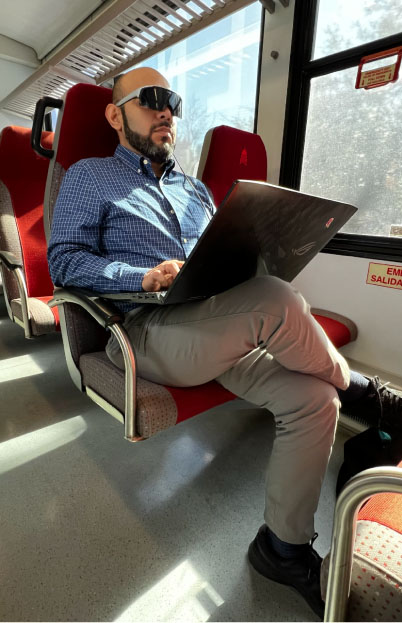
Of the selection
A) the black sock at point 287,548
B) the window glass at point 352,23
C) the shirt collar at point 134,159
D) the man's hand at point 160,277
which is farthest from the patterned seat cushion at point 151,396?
the window glass at point 352,23

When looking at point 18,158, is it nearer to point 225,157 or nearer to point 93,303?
point 225,157

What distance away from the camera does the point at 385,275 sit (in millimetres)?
1832

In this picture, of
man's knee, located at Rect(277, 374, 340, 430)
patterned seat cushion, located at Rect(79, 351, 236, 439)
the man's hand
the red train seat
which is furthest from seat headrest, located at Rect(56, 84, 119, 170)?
man's knee, located at Rect(277, 374, 340, 430)

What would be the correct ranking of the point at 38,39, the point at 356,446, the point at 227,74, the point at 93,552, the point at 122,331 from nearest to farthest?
the point at 122,331 → the point at 93,552 → the point at 356,446 → the point at 227,74 → the point at 38,39

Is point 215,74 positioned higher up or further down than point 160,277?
higher up

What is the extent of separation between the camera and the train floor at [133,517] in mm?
929

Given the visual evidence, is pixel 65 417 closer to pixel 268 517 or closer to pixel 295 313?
pixel 268 517

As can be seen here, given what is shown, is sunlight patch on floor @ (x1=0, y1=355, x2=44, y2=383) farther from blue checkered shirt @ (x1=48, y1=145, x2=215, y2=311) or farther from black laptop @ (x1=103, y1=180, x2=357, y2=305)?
black laptop @ (x1=103, y1=180, x2=357, y2=305)

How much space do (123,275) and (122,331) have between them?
0.16 m

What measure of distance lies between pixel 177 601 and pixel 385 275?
1663 mm

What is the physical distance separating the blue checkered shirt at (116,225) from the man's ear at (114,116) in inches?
3.3

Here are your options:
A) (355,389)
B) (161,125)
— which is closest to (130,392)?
(355,389)

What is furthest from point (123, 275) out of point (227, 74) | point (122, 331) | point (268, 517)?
point (227, 74)

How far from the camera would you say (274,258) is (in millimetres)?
993
